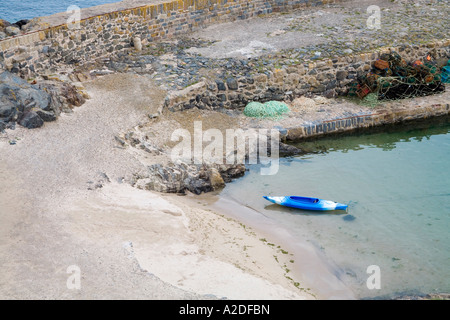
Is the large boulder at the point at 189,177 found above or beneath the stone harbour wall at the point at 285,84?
beneath

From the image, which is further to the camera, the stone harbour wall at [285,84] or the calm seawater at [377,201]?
the stone harbour wall at [285,84]

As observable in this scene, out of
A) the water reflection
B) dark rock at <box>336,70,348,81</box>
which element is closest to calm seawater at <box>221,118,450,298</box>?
the water reflection

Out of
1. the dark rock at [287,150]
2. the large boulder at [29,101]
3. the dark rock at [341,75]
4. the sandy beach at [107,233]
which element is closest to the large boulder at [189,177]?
the sandy beach at [107,233]

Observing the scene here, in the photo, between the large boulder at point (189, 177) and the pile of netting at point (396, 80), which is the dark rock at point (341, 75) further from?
the large boulder at point (189, 177)

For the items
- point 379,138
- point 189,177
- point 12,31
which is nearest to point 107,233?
point 189,177

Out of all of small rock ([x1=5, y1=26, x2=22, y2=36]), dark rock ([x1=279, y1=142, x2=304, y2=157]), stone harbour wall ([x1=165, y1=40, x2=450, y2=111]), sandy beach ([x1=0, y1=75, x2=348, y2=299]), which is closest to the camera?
sandy beach ([x1=0, y1=75, x2=348, y2=299])

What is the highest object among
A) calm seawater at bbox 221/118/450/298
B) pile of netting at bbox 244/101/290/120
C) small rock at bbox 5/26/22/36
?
small rock at bbox 5/26/22/36

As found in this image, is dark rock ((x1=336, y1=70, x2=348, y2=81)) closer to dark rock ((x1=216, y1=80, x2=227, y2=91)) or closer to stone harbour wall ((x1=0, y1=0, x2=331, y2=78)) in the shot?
dark rock ((x1=216, y1=80, x2=227, y2=91))
